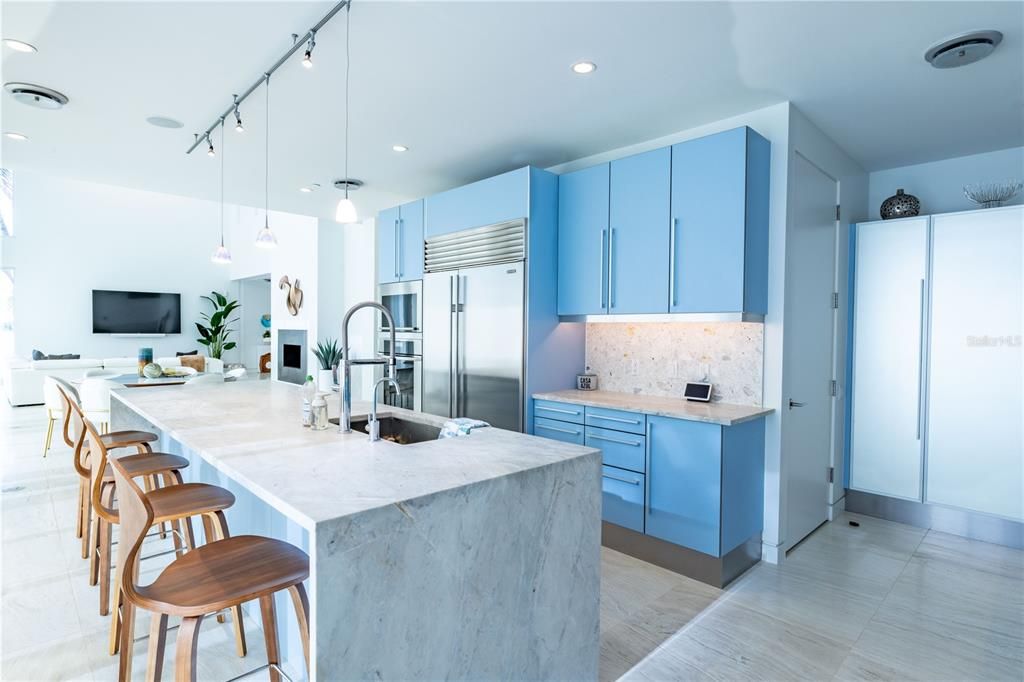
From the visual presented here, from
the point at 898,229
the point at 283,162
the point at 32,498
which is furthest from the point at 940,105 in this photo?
the point at 32,498

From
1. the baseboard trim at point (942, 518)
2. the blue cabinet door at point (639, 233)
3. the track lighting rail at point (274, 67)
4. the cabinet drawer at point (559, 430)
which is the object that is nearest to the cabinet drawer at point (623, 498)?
the cabinet drawer at point (559, 430)

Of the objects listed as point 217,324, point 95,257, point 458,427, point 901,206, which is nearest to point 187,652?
point 458,427

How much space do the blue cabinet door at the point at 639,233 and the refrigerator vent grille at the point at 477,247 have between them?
635 mm

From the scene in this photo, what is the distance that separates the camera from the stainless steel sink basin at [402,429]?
2.50 m

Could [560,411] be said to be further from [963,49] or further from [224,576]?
[963,49]

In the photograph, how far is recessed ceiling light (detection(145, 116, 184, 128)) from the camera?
3397mm

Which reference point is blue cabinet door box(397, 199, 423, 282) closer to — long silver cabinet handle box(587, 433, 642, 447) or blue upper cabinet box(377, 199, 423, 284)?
blue upper cabinet box(377, 199, 423, 284)

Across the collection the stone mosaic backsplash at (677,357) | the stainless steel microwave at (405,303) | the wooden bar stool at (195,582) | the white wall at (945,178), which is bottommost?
the wooden bar stool at (195,582)

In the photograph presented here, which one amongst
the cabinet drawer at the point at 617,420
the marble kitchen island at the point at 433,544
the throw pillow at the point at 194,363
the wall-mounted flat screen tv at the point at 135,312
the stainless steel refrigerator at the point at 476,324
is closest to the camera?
the marble kitchen island at the point at 433,544

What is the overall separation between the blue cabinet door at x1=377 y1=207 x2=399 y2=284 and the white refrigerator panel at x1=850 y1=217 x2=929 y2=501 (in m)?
3.73

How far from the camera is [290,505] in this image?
4.17 ft

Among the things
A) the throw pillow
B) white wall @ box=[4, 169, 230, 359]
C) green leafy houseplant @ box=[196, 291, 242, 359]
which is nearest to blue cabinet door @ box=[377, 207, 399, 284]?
the throw pillow

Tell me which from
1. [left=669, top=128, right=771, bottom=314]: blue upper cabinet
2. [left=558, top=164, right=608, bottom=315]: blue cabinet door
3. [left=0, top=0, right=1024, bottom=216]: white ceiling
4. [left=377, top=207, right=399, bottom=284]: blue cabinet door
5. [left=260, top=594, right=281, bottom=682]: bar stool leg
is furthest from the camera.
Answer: [left=377, top=207, right=399, bottom=284]: blue cabinet door

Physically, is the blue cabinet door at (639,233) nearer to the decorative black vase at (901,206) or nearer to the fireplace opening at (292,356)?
the decorative black vase at (901,206)
